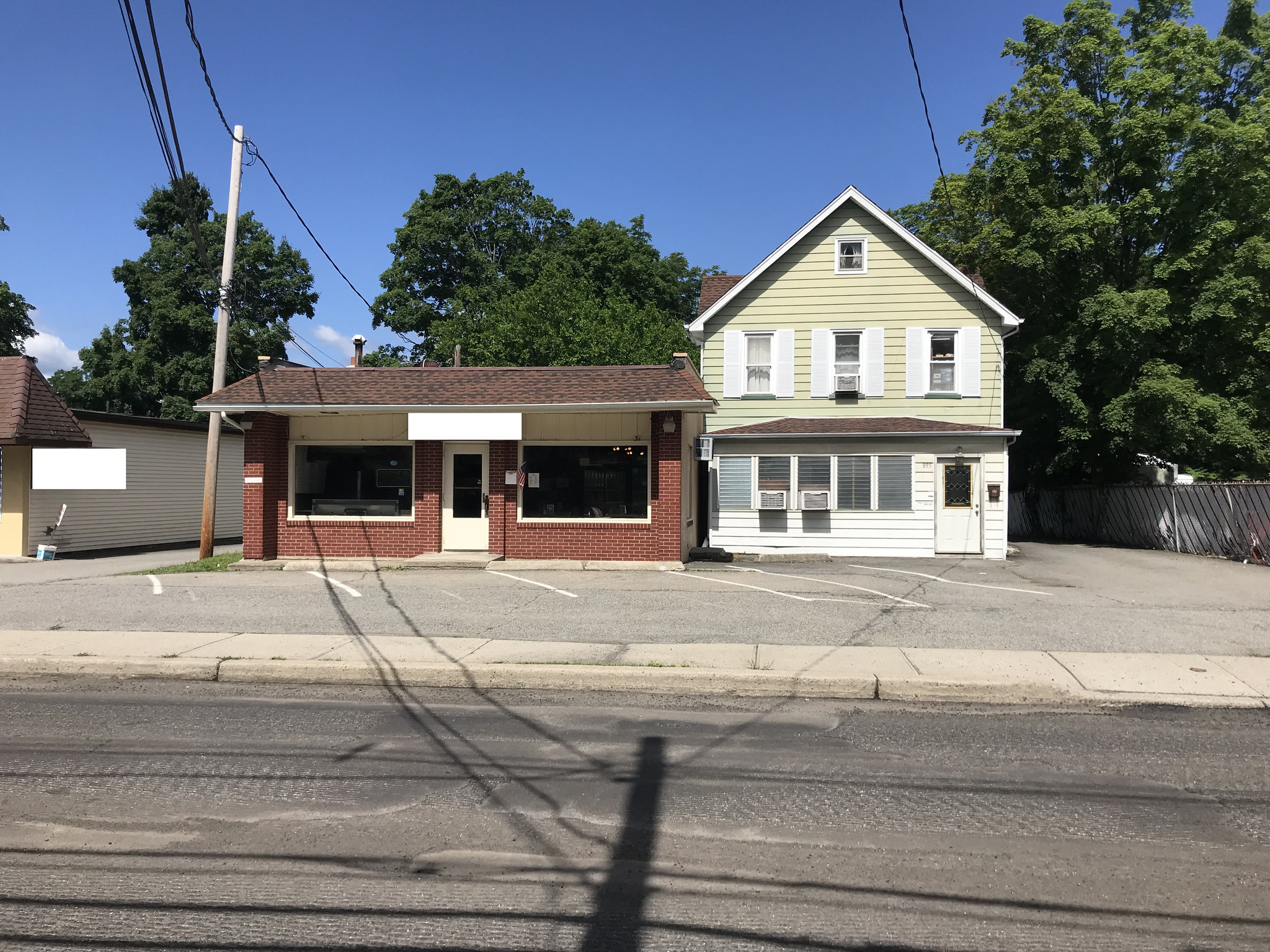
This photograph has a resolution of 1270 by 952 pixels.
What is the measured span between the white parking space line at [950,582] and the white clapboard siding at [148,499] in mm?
16305

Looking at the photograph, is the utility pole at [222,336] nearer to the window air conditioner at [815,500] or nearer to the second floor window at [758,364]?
the second floor window at [758,364]

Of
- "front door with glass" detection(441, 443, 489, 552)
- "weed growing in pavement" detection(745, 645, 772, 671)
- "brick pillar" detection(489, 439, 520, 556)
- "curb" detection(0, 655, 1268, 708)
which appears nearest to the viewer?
"curb" detection(0, 655, 1268, 708)

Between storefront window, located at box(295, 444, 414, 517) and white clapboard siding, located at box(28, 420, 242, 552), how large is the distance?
5736 mm

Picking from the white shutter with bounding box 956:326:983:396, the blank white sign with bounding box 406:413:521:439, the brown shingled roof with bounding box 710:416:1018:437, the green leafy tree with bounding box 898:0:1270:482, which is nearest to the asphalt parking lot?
the blank white sign with bounding box 406:413:521:439

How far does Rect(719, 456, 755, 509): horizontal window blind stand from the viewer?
19.8 meters

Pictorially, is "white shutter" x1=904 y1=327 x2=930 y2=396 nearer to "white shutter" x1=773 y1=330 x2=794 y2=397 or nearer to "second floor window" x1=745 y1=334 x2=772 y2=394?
"white shutter" x1=773 y1=330 x2=794 y2=397

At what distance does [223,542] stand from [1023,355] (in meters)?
23.5

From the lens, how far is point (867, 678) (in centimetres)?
787

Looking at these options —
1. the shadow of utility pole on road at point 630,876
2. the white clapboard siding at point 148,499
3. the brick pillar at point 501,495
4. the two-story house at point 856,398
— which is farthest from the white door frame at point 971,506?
the white clapboard siding at point 148,499

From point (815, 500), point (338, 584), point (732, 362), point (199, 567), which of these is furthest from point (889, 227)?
point (199, 567)

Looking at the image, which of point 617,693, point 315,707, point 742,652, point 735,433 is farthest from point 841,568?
point 315,707

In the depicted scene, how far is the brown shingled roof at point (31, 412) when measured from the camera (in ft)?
63.9

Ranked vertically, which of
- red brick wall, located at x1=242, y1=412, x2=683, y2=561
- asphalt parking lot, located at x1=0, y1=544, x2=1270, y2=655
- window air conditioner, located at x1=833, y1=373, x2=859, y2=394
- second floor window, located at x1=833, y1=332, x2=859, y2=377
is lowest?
asphalt parking lot, located at x1=0, y1=544, x2=1270, y2=655

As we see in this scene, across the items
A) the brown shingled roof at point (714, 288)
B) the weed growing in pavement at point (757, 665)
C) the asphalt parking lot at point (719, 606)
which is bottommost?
the weed growing in pavement at point (757, 665)
